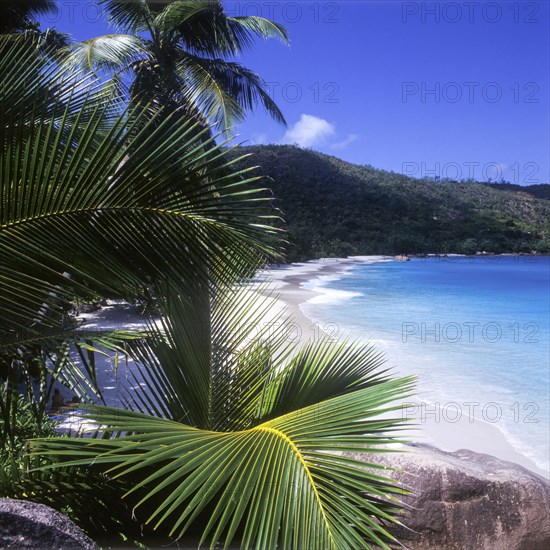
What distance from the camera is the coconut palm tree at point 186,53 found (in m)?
9.80

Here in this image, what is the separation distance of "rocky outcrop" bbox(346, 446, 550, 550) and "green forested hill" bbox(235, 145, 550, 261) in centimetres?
4751

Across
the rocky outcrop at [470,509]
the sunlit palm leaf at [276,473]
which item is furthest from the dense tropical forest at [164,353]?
the rocky outcrop at [470,509]

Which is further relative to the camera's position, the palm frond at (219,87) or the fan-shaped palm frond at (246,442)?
the palm frond at (219,87)

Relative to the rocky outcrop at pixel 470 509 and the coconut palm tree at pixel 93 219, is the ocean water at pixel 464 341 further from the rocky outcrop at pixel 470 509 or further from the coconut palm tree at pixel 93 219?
the coconut palm tree at pixel 93 219

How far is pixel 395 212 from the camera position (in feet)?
190

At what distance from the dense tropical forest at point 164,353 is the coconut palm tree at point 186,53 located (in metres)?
7.71

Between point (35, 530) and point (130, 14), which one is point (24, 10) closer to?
point (130, 14)

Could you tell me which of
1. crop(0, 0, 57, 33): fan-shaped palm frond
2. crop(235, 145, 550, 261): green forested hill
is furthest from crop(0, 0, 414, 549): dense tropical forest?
crop(235, 145, 550, 261): green forested hill

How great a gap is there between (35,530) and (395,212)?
Answer: 58.7m

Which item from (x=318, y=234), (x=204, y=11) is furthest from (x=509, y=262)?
(x=204, y=11)

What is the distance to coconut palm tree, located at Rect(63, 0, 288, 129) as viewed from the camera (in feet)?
32.2

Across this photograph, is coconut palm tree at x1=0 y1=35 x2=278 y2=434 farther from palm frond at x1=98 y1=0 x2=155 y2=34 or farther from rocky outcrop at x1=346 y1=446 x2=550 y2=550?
palm frond at x1=98 y1=0 x2=155 y2=34

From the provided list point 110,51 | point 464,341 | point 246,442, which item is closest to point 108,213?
point 246,442

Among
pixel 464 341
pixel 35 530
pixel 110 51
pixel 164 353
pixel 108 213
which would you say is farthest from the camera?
pixel 464 341
